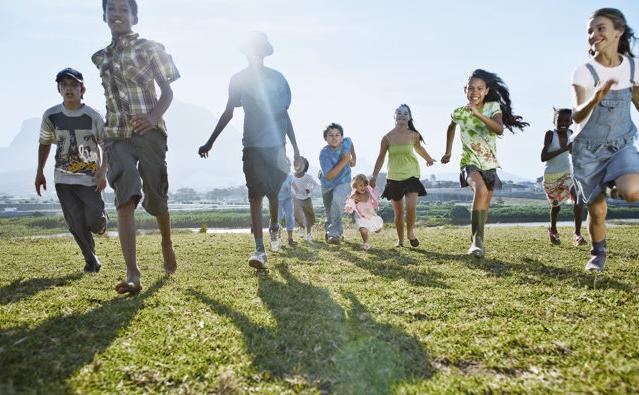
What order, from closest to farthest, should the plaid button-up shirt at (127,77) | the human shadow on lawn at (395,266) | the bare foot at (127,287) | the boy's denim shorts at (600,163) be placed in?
the bare foot at (127,287) < the plaid button-up shirt at (127,77) < the boy's denim shorts at (600,163) < the human shadow on lawn at (395,266)

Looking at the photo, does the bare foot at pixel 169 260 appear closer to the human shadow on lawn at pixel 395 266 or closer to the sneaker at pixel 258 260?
the sneaker at pixel 258 260

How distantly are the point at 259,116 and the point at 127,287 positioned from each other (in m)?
2.59

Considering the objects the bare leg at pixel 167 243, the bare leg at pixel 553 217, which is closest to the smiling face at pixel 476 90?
the bare leg at pixel 553 217

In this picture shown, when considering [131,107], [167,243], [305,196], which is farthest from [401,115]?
[131,107]

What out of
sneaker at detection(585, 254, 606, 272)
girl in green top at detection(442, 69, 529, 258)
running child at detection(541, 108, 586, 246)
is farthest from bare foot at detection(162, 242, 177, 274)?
running child at detection(541, 108, 586, 246)

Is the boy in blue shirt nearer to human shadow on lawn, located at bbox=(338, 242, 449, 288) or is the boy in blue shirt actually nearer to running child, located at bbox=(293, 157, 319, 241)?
human shadow on lawn, located at bbox=(338, 242, 449, 288)

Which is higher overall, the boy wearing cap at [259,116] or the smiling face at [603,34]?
the smiling face at [603,34]

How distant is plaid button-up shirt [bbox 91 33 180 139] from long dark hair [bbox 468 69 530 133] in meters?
4.28

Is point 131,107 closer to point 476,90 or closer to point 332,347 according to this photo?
point 332,347

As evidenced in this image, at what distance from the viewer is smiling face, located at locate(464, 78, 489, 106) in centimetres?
623

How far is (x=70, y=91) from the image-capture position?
5.41 m

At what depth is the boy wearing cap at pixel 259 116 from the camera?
5.50 metres

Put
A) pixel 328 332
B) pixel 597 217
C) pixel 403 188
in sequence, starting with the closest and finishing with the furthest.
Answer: pixel 328 332, pixel 597 217, pixel 403 188

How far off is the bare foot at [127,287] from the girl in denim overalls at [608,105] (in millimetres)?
4492
